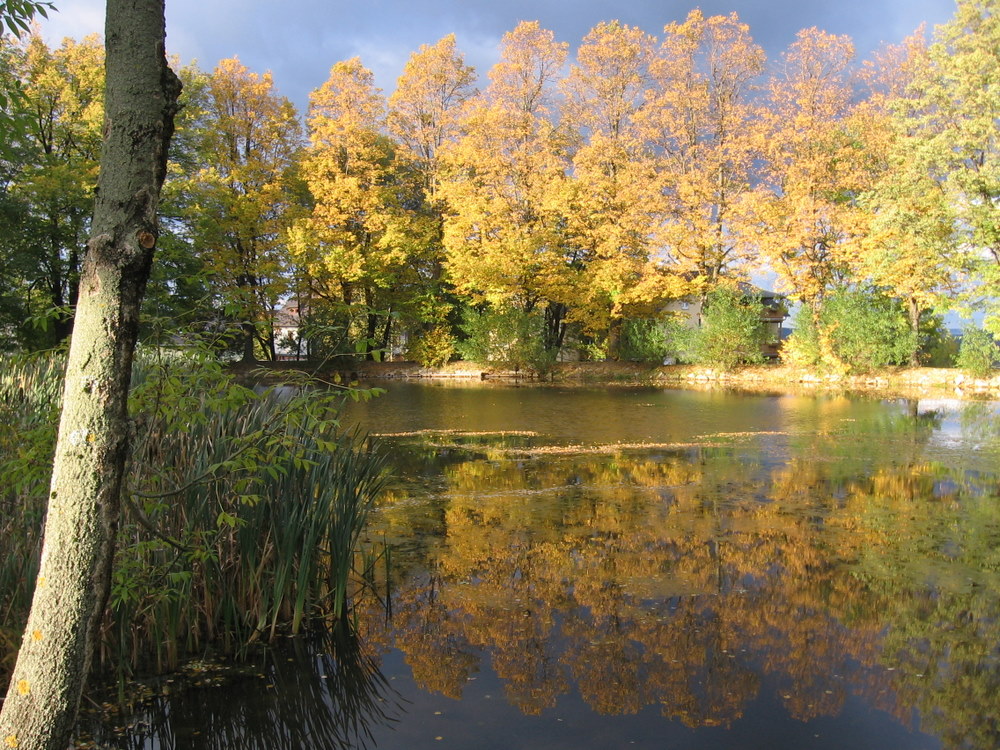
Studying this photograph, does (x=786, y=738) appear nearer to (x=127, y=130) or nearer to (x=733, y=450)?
(x=127, y=130)

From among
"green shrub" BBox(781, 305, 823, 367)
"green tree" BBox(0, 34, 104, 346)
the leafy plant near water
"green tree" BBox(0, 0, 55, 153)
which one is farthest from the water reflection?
"green tree" BBox(0, 34, 104, 346)

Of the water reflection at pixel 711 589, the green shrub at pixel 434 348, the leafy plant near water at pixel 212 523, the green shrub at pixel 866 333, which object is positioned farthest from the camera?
the green shrub at pixel 434 348

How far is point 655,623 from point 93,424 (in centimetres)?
322

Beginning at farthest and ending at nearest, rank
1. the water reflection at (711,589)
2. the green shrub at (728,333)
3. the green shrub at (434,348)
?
the green shrub at (434,348) < the green shrub at (728,333) < the water reflection at (711,589)

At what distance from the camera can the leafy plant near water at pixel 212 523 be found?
118 inches

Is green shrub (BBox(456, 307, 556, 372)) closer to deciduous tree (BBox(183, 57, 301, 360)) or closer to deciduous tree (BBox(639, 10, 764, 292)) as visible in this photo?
deciduous tree (BBox(639, 10, 764, 292))

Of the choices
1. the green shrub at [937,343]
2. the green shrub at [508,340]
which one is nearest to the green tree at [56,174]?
the green shrub at [508,340]

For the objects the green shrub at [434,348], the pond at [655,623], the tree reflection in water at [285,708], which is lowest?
the tree reflection in water at [285,708]

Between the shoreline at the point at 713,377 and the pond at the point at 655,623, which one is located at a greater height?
the shoreline at the point at 713,377

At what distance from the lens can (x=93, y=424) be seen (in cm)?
179

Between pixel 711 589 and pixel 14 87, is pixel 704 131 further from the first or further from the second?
pixel 14 87

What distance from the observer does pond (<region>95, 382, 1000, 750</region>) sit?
317 cm

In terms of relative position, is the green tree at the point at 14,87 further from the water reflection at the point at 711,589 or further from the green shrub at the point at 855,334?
the green shrub at the point at 855,334

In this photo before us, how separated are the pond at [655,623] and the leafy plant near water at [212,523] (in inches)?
12.3
